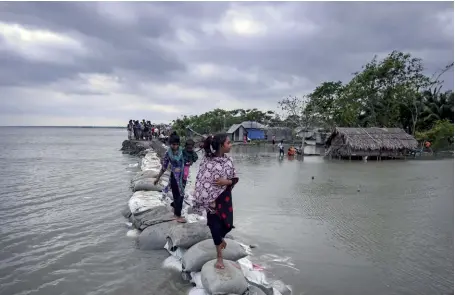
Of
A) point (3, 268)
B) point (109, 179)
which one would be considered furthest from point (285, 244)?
point (109, 179)

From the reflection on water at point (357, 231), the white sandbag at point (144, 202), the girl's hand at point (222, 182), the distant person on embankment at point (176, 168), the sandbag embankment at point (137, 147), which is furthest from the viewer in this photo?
the sandbag embankment at point (137, 147)

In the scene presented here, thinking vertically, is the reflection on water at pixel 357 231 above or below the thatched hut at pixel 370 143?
below

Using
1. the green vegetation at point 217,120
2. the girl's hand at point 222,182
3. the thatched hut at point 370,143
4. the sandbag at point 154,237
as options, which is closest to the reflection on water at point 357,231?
the sandbag at point 154,237

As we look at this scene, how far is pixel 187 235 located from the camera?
4488mm

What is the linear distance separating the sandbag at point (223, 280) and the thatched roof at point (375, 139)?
1832 cm

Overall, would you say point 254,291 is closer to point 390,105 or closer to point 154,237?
point 154,237

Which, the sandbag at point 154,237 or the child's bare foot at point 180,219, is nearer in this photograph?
the sandbag at point 154,237

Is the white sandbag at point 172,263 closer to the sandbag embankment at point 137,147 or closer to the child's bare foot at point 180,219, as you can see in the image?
the child's bare foot at point 180,219

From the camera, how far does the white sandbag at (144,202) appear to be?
6211mm

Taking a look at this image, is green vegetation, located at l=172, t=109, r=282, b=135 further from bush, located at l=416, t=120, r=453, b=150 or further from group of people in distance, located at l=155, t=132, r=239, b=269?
group of people in distance, located at l=155, t=132, r=239, b=269

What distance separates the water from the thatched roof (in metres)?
10.6

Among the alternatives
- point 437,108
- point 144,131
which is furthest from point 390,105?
point 144,131

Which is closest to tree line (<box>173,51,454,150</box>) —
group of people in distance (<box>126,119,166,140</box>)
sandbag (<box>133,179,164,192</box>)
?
group of people in distance (<box>126,119,166,140</box>)

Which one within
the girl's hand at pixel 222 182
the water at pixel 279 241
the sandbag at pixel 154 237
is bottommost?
the water at pixel 279 241
